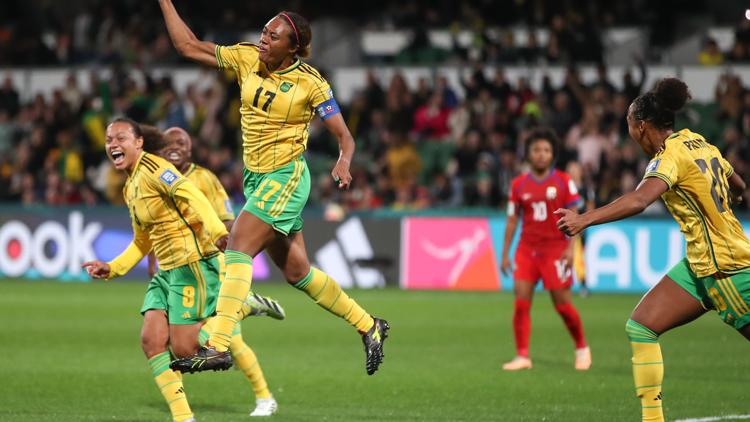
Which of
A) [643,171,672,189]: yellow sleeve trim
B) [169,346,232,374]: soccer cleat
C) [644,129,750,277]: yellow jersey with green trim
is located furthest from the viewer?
[169,346,232,374]: soccer cleat

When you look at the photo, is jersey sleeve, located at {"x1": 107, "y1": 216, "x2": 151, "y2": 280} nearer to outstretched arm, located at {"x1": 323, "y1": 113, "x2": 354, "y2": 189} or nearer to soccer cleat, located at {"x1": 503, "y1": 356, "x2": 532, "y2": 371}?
outstretched arm, located at {"x1": 323, "y1": 113, "x2": 354, "y2": 189}

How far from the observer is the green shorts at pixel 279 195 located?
784 cm

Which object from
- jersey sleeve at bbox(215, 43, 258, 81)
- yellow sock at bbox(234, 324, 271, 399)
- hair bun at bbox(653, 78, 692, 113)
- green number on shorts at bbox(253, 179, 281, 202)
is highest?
jersey sleeve at bbox(215, 43, 258, 81)

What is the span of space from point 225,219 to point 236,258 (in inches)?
72.0

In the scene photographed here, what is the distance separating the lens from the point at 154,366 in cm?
791

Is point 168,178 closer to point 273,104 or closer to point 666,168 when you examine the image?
point 273,104

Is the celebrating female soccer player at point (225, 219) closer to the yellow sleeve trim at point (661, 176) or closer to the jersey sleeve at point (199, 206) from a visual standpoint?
the jersey sleeve at point (199, 206)

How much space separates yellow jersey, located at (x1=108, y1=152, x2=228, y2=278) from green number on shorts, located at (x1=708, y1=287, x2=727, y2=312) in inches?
125

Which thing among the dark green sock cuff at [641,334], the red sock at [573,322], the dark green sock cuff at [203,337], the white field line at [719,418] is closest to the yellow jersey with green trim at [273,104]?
the dark green sock cuff at [203,337]

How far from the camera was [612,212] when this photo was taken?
6.55 m

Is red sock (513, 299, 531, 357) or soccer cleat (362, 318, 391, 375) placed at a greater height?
soccer cleat (362, 318, 391, 375)

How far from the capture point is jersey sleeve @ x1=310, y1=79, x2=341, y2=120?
7934 millimetres

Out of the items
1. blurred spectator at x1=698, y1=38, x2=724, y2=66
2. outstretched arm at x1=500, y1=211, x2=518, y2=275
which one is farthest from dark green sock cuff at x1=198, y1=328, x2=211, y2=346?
blurred spectator at x1=698, y1=38, x2=724, y2=66

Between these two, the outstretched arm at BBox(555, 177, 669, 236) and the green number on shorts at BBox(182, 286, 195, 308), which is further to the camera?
the green number on shorts at BBox(182, 286, 195, 308)
